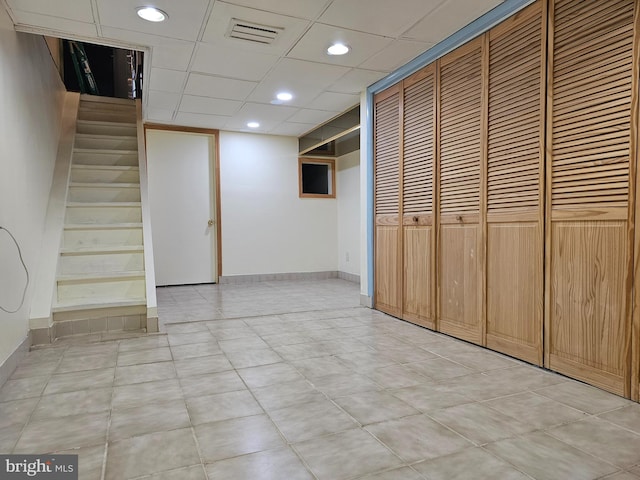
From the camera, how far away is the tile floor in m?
1.51

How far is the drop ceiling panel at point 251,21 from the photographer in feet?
8.93

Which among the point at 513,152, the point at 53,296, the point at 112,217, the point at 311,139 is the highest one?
the point at 311,139

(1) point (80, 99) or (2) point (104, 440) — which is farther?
(1) point (80, 99)

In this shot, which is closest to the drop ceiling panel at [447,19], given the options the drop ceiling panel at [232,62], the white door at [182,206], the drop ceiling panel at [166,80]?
the drop ceiling panel at [232,62]

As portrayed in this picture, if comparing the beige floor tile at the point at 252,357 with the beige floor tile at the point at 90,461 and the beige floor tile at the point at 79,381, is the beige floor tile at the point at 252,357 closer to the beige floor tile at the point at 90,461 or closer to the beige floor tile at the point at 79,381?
the beige floor tile at the point at 79,381

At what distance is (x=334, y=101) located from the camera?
470 cm

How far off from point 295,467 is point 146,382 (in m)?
1.23

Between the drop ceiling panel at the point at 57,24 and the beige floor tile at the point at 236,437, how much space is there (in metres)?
2.88

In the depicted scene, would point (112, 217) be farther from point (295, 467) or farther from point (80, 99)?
point (295, 467)

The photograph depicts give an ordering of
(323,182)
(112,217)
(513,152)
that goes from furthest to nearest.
Answer: (323,182), (112,217), (513,152)

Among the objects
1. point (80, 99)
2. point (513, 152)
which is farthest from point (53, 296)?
point (513, 152)

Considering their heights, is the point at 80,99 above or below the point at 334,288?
above

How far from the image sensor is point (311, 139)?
6355mm

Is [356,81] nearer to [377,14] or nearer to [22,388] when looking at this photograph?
[377,14]
